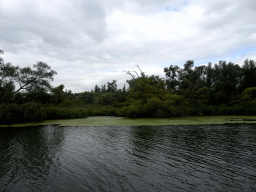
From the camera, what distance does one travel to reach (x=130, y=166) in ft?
23.3

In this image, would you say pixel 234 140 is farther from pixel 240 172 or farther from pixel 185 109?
pixel 185 109

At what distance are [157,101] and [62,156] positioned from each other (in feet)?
61.8

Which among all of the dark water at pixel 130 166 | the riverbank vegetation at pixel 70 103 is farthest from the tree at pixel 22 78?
the dark water at pixel 130 166

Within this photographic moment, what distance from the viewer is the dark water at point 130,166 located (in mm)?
5527

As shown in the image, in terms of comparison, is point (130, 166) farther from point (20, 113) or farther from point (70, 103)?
point (70, 103)

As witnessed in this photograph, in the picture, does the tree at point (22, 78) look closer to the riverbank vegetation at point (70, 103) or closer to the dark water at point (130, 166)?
the riverbank vegetation at point (70, 103)

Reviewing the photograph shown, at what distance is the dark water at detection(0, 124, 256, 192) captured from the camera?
5.53m

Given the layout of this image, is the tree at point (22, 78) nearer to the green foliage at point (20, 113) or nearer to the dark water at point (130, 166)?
the green foliage at point (20, 113)

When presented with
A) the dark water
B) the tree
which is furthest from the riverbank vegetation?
the dark water

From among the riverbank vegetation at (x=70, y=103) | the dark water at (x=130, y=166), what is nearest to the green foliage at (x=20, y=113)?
the riverbank vegetation at (x=70, y=103)

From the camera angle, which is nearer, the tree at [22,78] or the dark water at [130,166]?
the dark water at [130,166]

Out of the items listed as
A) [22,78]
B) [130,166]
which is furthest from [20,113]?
[130,166]

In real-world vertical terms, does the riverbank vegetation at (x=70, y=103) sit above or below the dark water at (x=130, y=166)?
above

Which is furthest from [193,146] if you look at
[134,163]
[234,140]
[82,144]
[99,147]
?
[82,144]
